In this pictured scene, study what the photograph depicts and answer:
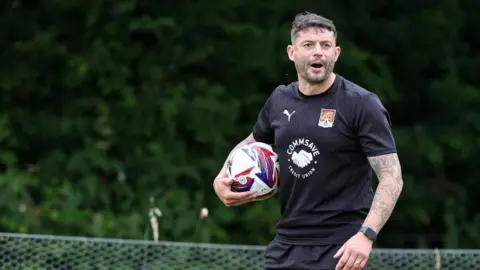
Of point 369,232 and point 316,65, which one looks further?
point 316,65

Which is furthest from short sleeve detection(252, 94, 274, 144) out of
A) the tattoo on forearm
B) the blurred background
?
the blurred background

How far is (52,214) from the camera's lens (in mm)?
7922

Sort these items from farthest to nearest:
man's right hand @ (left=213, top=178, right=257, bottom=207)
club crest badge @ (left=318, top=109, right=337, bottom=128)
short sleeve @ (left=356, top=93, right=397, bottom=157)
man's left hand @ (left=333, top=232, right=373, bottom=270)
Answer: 1. man's right hand @ (left=213, top=178, right=257, bottom=207)
2. club crest badge @ (left=318, top=109, right=337, bottom=128)
3. short sleeve @ (left=356, top=93, right=397, bottom=157)
4. man's left hand @ (left=333, top=232, right=373, bottom=270)

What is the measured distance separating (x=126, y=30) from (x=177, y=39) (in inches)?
18.8

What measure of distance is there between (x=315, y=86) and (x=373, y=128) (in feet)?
1.11

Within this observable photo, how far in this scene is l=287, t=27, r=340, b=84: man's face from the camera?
3.86 m

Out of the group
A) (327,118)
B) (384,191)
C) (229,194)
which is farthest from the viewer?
(229,194)

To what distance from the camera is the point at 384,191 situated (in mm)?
3676

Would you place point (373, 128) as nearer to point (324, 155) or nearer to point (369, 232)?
point (324, 155)

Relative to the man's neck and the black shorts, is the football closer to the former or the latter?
the black shorts

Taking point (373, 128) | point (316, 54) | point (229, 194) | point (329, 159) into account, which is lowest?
point (229, 194)

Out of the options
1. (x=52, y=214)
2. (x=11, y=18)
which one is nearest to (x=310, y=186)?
(x=52, y=214)

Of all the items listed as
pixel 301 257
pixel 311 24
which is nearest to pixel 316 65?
pixel 311 24

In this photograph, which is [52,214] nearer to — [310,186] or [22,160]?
[22,160]
